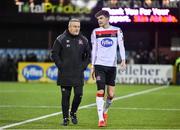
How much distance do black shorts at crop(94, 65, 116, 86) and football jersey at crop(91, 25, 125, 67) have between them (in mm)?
93

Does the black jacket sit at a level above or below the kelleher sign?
below

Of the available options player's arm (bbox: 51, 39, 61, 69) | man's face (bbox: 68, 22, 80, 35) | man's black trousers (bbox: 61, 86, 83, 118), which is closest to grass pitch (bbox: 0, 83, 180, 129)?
man's black trousers (bbox: 61, 86, 83, 118)

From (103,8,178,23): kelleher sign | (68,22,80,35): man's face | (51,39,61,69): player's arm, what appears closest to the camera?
(68,22,80,35): man's face

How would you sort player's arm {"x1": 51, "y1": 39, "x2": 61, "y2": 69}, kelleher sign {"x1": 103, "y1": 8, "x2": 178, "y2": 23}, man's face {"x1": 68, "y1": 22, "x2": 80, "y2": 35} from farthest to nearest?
kelleher sign {"x1": 103, "y1": 8, "x2": 178, "y2": 23}, player's arm {"x1": 51, "y1": 39, "x2": 61, "y2": 69}, man's face {"x1": 68, "y1": 22, "x2": 80, "y2": 35}

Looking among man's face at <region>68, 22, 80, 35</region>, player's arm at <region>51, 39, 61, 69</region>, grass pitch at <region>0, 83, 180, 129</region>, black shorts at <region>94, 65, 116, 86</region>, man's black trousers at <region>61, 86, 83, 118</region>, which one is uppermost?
man's face at <region>68, 22, 80, 35</region>

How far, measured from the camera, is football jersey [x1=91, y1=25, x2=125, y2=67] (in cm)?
1201

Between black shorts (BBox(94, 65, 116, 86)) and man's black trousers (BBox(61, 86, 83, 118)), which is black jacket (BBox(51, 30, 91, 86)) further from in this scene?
black shorts (BBox(94, 65, 116, 86))

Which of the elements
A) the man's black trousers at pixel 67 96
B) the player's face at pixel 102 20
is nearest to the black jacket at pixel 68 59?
→ the man's black trousers at pixel 67 96

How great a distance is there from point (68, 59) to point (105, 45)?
0.73 m

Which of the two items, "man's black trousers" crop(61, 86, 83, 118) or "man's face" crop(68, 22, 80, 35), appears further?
"man's black trousers" crop(61, 86, 83, 118)

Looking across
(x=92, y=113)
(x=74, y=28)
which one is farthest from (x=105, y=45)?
(x=92, y=113)

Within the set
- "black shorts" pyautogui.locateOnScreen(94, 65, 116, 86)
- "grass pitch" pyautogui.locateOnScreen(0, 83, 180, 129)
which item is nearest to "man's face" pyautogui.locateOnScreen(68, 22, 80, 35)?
"black shorts" pyautogui.locateOnScreen(94, 65, 116, 86)

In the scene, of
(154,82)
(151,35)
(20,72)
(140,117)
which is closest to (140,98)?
(140,117)

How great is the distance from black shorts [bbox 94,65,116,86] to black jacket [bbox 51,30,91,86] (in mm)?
326
